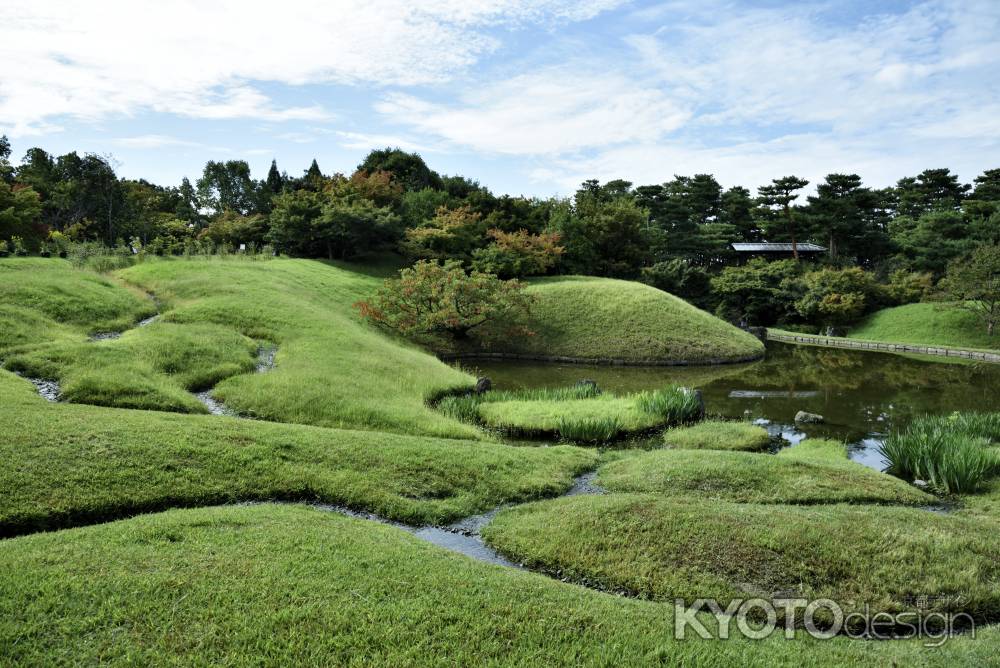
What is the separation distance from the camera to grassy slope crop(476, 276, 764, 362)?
29.8m

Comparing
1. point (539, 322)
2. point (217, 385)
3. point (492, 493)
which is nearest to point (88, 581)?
point (492, 493)

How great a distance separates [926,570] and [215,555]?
7555 millimetres

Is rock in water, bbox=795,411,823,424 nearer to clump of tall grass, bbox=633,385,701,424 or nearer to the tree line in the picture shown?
clump of tall grass, bbox=633,385,701,424

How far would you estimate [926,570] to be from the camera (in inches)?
272

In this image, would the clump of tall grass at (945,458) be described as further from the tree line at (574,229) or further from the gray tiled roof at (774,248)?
the gray tiled roof at (774,248)

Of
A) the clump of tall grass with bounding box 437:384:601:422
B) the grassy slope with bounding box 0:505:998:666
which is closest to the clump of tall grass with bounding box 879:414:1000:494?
the grassy slope with bounding box 0:505:998:666

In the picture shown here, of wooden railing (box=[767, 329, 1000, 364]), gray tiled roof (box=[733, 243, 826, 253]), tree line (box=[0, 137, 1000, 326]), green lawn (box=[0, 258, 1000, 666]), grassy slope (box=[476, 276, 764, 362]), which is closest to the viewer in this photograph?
green lawn (box=[0, 258, 1000, 666])

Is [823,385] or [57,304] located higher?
[57,304]

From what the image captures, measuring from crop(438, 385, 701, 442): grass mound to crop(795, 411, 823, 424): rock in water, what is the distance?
3.25 m

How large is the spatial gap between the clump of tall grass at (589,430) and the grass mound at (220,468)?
2.48m

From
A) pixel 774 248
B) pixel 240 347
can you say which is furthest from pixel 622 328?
pixel 774 248

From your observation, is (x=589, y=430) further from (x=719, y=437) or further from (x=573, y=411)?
(x=719, y=437)

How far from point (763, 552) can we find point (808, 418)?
11.9 m

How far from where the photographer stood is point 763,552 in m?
7.04
